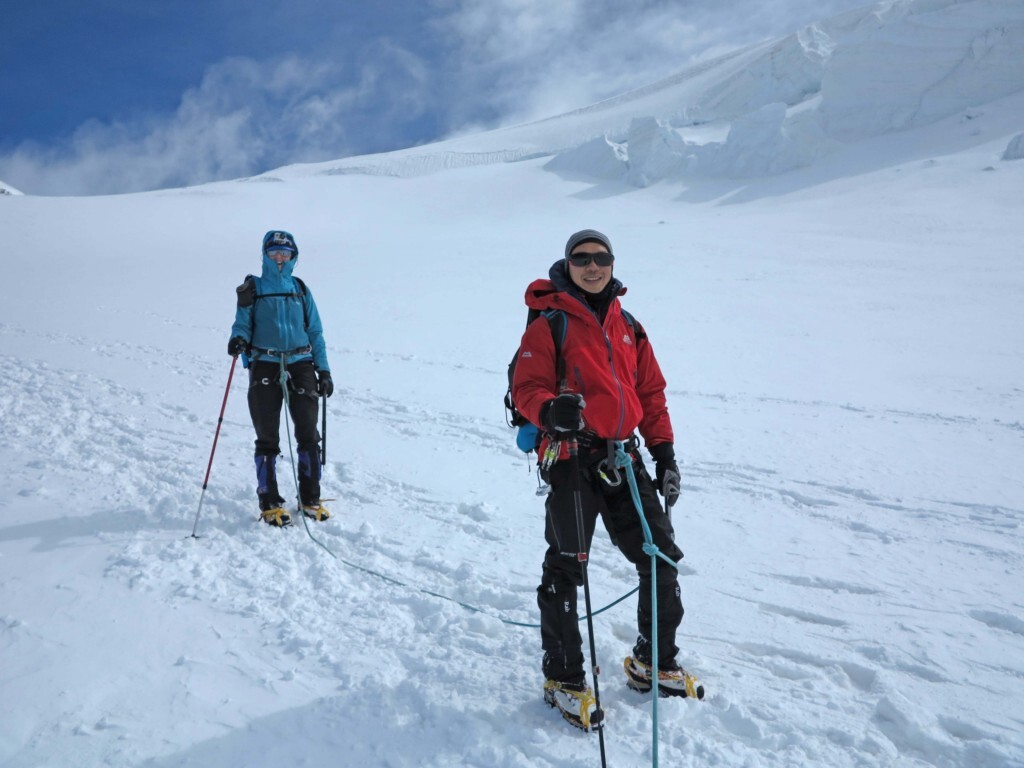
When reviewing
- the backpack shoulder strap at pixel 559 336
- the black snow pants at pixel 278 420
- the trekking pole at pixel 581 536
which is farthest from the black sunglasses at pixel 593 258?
the black snow pants at pixel 278 420

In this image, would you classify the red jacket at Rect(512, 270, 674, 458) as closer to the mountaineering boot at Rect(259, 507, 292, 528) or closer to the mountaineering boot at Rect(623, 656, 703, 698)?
the mountaineering boot at Rect(623, 656, 703, 698)

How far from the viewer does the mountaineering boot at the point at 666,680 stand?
2836 mm

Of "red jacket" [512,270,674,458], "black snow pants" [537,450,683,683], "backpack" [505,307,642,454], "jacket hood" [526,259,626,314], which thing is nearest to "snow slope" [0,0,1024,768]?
"black snow pants" [537,450,683,683]

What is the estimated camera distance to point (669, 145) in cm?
3569

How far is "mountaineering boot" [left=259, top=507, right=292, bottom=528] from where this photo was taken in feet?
14.9

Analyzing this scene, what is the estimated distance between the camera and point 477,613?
3529mm

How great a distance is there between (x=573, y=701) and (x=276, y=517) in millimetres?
2775

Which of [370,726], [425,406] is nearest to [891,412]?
[425,406]

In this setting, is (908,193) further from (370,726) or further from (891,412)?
(370,726)

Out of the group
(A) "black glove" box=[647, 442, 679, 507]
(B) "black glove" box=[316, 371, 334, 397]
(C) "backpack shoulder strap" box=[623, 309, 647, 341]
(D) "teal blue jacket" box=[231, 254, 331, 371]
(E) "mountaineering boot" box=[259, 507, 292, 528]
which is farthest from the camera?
(B) "black glove" box=[316, 371, 334, 397]

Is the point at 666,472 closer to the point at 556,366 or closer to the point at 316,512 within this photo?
the point at 556,366

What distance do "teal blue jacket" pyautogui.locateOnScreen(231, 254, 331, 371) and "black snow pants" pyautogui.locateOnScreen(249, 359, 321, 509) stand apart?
13cm

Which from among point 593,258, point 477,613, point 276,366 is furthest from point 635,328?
point 276,366

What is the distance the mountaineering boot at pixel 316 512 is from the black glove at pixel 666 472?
2809mm
